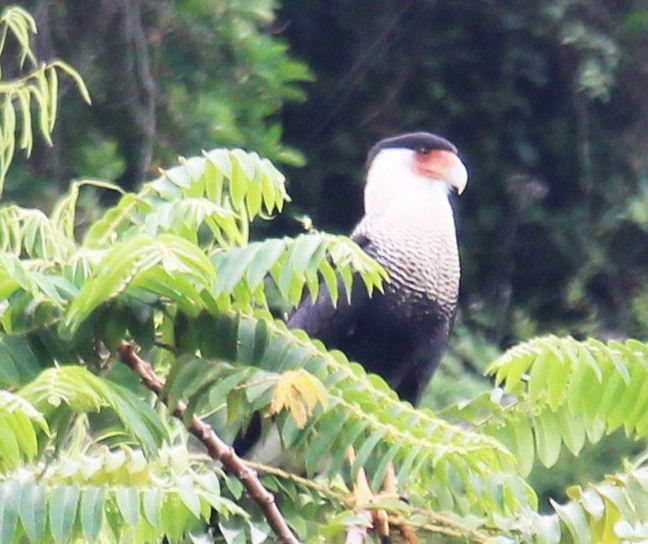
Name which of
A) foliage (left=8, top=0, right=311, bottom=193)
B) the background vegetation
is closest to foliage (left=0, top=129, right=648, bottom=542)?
foliage (left=8, top=0, right=311, bottom=193)

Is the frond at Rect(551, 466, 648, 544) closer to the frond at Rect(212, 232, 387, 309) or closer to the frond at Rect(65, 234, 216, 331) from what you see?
the frond at Rect(212, 232, 387, 309)

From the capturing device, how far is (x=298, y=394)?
2000 mm

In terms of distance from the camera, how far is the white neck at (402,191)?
3.85m

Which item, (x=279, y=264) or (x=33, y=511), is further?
(x=279, y=264)

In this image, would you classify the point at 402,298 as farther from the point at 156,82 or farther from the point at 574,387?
the point at 156,82

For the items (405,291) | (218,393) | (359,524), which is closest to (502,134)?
(405,291)

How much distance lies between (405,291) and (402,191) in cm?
45

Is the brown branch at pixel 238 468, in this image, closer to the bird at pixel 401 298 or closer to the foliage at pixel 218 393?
the foliage at pixel 218 393

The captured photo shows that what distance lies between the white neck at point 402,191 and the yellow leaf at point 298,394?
1838mm

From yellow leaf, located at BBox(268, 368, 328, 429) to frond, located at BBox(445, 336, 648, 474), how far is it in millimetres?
306

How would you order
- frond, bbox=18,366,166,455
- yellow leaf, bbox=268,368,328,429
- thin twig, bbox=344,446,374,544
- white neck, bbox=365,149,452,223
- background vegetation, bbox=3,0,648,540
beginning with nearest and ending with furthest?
1. frond, bbox=18,366,166,455
2. yellow leaf, bbox=268,368,328,429
3. thin twig, bbox=344,446,374,544
4. white neck, bbox=365,149,452,223
5. background vegetation, bbox=3,0,648,540

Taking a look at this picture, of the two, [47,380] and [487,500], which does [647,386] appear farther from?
[47,380]

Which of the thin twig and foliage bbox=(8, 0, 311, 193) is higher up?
the thin twig

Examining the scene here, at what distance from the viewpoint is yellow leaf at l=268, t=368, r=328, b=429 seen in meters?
1.96
